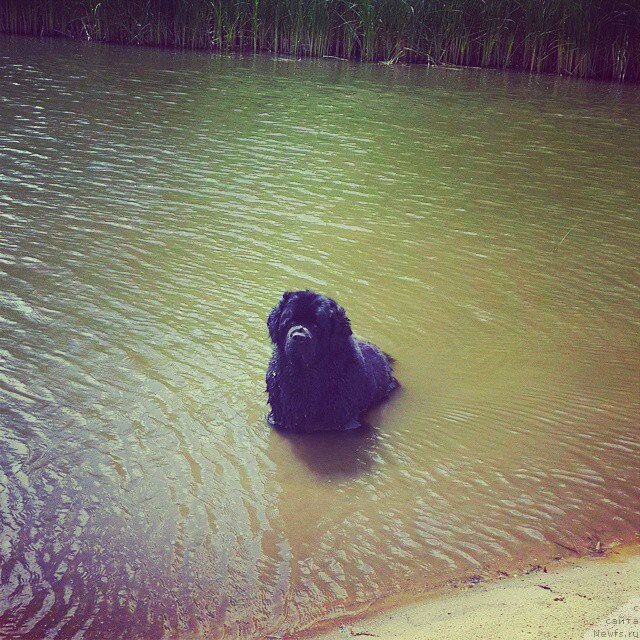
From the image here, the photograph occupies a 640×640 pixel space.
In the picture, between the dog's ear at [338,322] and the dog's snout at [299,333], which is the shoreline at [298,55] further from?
the dog's snout at [299,333]

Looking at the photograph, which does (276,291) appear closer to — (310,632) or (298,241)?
(298,241)

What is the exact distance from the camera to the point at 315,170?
492 inches

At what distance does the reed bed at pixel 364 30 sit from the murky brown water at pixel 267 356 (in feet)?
32.7

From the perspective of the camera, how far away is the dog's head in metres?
5.72

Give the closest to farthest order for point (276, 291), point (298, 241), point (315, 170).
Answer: point (276, 291)
point (298, 241)
point (315, 170)

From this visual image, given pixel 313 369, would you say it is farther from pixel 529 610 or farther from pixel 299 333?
pixel 529 610

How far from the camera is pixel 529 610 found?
12.5 feet

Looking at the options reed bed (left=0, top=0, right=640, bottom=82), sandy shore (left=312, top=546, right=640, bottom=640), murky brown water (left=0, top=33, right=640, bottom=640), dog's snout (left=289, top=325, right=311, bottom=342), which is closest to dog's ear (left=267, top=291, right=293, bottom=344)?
dog's snout (left=289, top=325, right=311, bottom=342)

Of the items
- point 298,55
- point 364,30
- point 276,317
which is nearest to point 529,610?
point 276,317

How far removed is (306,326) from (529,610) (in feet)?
8.51

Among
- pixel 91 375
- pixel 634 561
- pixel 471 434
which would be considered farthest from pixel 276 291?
pixel 634 561

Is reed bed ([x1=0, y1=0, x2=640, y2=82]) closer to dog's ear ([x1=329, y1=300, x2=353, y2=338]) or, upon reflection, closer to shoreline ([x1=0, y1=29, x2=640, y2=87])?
shoreline ([x1=0, y1=29, x2=640, y2=87])

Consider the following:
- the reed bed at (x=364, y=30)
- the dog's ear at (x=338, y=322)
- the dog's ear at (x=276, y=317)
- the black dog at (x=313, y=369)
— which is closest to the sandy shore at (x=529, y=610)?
the black dog at (x=313, y=369)

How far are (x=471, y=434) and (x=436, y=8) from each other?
2048 cm
